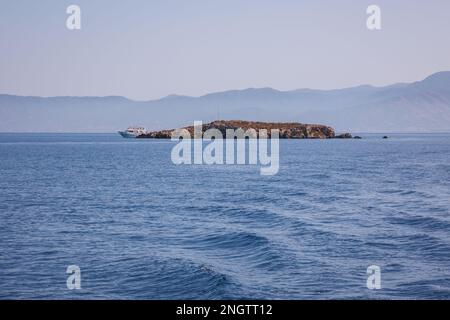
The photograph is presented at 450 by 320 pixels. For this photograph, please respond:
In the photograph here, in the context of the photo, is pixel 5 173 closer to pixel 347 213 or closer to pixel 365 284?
pixel 347 213

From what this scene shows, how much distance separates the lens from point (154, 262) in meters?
24.0

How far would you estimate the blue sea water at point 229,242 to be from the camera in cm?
2020

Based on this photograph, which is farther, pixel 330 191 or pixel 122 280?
pixel 330 191

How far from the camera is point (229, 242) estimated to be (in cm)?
2872

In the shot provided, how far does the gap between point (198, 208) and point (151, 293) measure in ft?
73.5

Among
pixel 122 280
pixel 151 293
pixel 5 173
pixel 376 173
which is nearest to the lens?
pixel 151 293

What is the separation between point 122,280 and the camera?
21234mm

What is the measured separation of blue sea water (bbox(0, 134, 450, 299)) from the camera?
66.3 feet

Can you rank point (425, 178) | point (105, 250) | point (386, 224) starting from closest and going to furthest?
point (105, 250) < point (386, 224) < point (425, 178)

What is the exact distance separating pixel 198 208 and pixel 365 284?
23.4m
